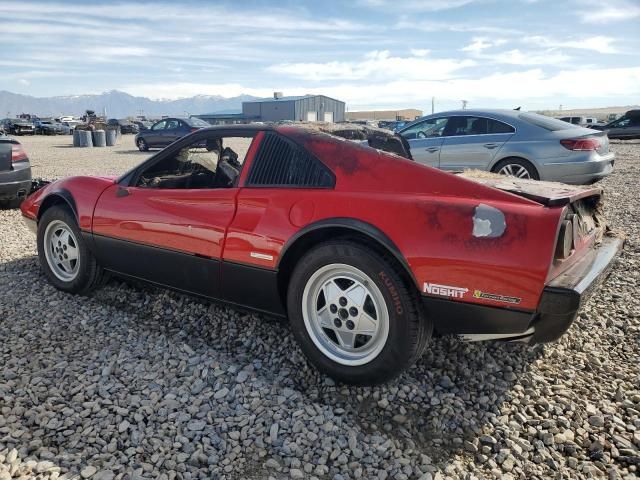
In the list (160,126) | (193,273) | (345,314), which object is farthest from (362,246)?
(160,126)

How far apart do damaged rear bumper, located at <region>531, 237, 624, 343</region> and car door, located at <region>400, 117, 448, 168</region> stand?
18.5 feet

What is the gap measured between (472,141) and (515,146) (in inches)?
27.1

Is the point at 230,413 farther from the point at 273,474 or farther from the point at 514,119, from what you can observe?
the point at 514,119

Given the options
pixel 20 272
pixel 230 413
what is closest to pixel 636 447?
pixel 230 413

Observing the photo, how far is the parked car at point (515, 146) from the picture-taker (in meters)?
6.91

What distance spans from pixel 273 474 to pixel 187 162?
2.56 meters

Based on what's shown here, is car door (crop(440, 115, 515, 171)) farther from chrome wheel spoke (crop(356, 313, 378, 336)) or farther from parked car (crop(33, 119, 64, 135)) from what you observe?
parked car (crop(33, 119, 64, 135))

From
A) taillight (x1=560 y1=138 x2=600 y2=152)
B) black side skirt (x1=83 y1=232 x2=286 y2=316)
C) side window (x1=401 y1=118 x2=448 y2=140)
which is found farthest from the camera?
side window (x1=401 y1=118 x2=448 y2=140)

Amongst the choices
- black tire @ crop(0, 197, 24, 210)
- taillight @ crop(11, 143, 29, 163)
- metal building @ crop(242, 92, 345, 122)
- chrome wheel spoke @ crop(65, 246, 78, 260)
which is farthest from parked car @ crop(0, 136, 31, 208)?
metal building @ crop(242, 92, 345, 122)

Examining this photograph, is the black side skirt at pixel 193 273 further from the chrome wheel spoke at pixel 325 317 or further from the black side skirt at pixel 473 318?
the black side skirt at pixel 473 318

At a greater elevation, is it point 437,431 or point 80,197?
point 80,197

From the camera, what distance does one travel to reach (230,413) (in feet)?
8.17

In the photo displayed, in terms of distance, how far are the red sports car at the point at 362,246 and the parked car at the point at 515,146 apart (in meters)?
4.07

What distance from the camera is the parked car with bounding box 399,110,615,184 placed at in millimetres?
6906
